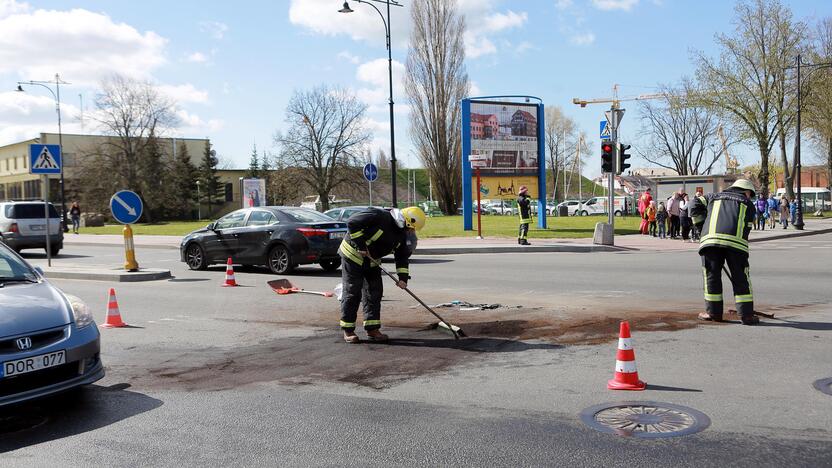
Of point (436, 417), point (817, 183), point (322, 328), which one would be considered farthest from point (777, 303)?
point (817, 183)

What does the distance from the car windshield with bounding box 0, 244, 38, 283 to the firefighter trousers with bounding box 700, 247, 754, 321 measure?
6.94 metres

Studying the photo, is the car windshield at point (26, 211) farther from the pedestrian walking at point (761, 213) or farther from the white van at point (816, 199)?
the white van at point (816, 199)

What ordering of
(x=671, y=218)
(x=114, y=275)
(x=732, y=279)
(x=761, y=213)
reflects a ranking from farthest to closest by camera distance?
(x=761, y=213)
(x=671, y=218)
(x=114, y=275)
(x=732, y=279)

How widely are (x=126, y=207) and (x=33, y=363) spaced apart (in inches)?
412

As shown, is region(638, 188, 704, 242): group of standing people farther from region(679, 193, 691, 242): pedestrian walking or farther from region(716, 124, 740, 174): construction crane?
region(716, 124, 740, 174): construction crane

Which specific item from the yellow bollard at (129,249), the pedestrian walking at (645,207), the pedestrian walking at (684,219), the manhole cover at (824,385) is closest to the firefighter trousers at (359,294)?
the manhole cover at (824,385)

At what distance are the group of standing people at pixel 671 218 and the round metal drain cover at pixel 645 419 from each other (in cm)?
2058

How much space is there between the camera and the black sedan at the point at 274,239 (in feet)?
48.5

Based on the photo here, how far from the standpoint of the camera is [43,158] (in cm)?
1597

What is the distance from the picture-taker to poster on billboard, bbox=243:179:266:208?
107ft

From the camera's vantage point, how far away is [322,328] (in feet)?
27.8

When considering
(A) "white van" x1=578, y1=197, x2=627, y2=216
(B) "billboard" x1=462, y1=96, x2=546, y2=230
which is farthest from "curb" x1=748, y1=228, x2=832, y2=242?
(A) "white van" x1=578, y1=197, x2=627, y2=216

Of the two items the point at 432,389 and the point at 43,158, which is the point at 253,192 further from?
the point at 432,389

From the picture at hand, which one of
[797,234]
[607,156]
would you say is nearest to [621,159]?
[607,156]
